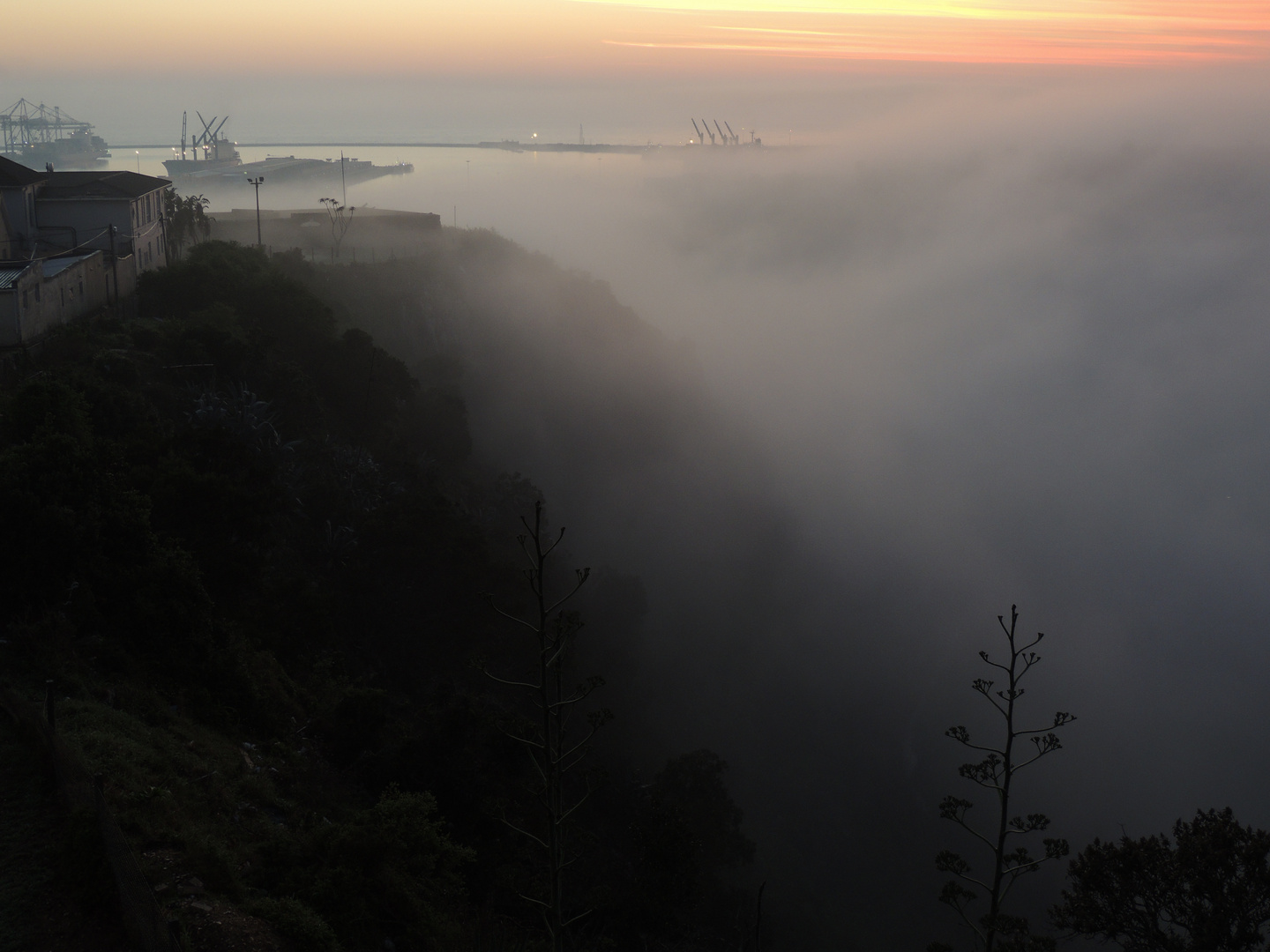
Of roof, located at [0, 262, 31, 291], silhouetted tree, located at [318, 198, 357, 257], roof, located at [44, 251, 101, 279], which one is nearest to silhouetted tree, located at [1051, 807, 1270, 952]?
roof, located at [0, 262, 31, 291]

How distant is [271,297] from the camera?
3266 centimetres

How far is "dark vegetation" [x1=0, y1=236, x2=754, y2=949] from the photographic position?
11914 mm

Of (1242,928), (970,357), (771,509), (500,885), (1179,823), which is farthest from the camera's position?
(970,357)

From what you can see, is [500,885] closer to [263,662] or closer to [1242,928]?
[263,662]

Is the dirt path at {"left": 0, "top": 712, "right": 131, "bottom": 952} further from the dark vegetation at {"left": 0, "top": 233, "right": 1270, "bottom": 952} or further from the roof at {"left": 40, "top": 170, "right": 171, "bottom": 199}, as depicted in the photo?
the roof at {"left": 40, "top": 170, "right": 171, "bottom": 199}

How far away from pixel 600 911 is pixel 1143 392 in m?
140

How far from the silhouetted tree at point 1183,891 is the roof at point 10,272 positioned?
93.6 ft

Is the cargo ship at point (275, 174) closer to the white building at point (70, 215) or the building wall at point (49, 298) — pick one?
the white building at point (70, 215)

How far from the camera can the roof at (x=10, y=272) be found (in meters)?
24.1

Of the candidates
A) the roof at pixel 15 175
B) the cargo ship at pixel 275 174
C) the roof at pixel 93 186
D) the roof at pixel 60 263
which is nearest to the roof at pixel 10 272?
the roof at pixel 60 263

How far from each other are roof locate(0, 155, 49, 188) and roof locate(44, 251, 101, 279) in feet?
13.1

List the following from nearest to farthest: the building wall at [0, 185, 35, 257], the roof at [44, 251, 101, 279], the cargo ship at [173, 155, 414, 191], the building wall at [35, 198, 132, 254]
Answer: the roof at [44, 251, 101, 279]
the building wall at [0, 185, 35, 257]
the building wall at [35, 198, 132, 254]
the cargo ship at [173, 155, 414, 191]

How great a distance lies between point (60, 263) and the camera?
1125 inches

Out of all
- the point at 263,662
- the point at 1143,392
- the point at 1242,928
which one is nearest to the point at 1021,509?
the point at 1143,392
